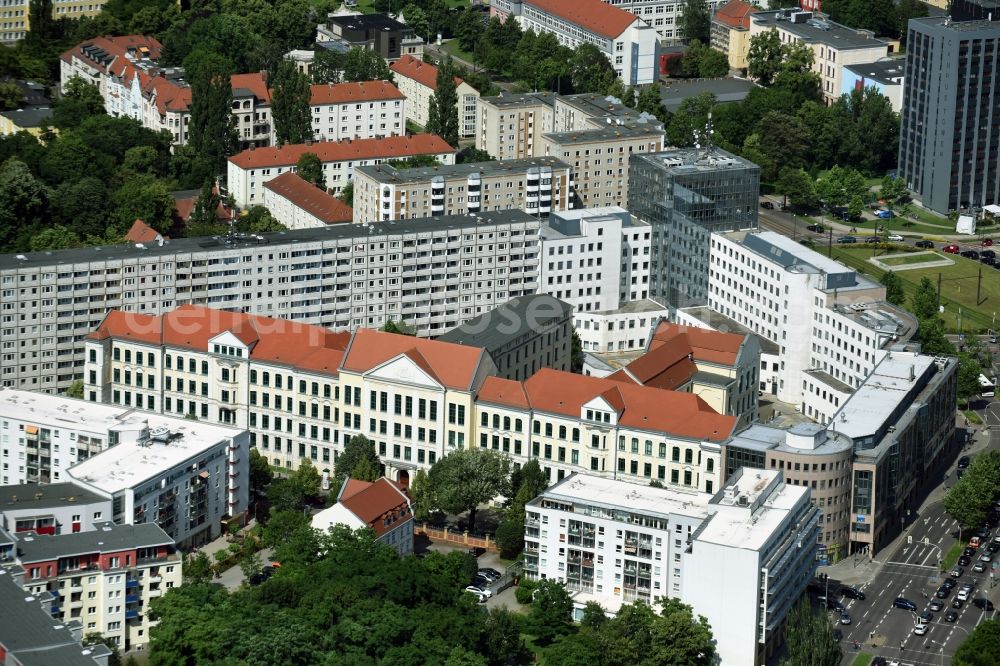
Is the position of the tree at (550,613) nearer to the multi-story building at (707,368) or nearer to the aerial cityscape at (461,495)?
the aerial cityscape at (461,495)

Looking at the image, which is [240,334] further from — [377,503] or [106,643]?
[106,643]

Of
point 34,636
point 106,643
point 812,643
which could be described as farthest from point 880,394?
point 34,636

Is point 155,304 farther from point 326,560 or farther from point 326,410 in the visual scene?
point 326,560

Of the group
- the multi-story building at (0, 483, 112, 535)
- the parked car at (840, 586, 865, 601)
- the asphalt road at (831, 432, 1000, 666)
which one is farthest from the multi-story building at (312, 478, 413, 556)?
the parked car at (840, 586, 865, 601)

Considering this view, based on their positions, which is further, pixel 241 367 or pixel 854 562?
pixel 241 367

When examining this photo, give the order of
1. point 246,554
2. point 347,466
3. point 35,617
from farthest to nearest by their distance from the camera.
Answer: point 347,466, point 246,554, point 35,617

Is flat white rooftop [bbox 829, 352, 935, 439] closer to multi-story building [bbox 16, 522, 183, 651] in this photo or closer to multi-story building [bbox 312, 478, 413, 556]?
multi-story building [bbox 312, 478, 413, 556]

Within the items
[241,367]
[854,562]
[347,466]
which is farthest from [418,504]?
[854,562]
